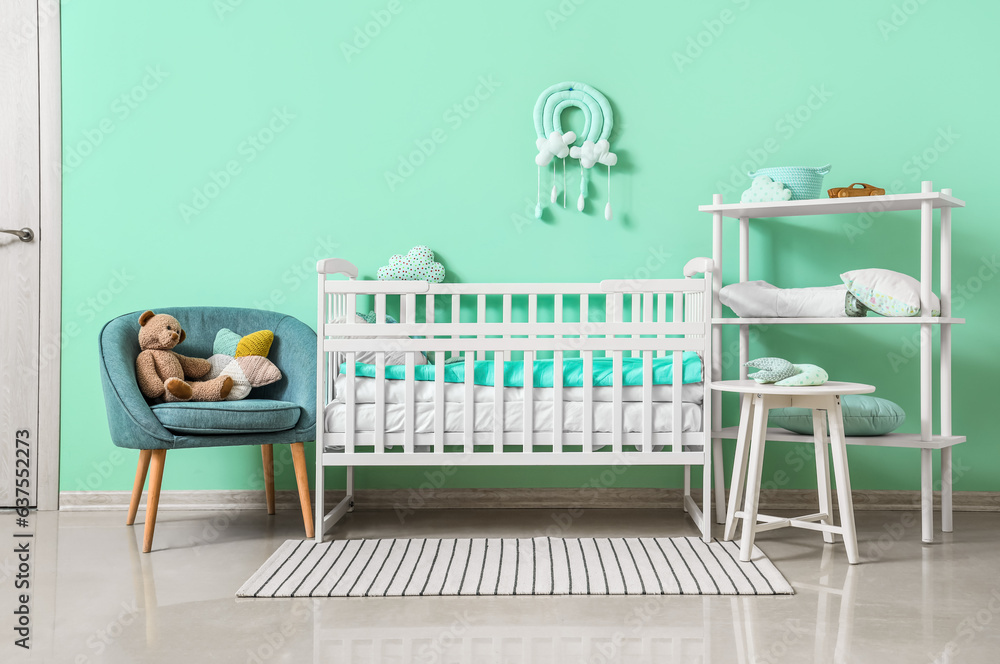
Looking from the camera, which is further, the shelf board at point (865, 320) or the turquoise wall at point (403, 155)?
the turquoise wall at point (403, 155)

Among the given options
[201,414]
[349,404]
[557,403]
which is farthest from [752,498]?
[201,414]

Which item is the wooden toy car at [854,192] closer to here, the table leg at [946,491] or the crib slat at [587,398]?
the table leg at [946,491]

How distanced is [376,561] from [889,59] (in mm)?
2500

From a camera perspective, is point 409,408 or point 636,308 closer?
point 409,408

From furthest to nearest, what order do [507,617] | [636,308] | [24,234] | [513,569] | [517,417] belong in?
[24,234] → [636,308] → [517,417] → [513,569] → [507,617]

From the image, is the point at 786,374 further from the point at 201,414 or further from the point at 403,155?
the point at 201,414

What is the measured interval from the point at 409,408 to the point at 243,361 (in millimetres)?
647

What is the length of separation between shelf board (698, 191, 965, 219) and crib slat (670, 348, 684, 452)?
0.58 metres

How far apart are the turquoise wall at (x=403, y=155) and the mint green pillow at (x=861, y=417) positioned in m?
0.42

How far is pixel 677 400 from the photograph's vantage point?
7.22 feet

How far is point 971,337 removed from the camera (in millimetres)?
2688

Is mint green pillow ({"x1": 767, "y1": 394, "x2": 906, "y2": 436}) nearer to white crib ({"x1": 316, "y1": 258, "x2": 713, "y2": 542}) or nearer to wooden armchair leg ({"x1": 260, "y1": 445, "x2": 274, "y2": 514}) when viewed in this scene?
white crib ({"x1": 316, "y1": 258, "x2": 713, "y2": 542})

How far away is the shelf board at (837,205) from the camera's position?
2305mm

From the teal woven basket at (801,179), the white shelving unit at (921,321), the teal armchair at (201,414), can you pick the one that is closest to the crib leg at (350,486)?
the teal armchair at (201,414)
